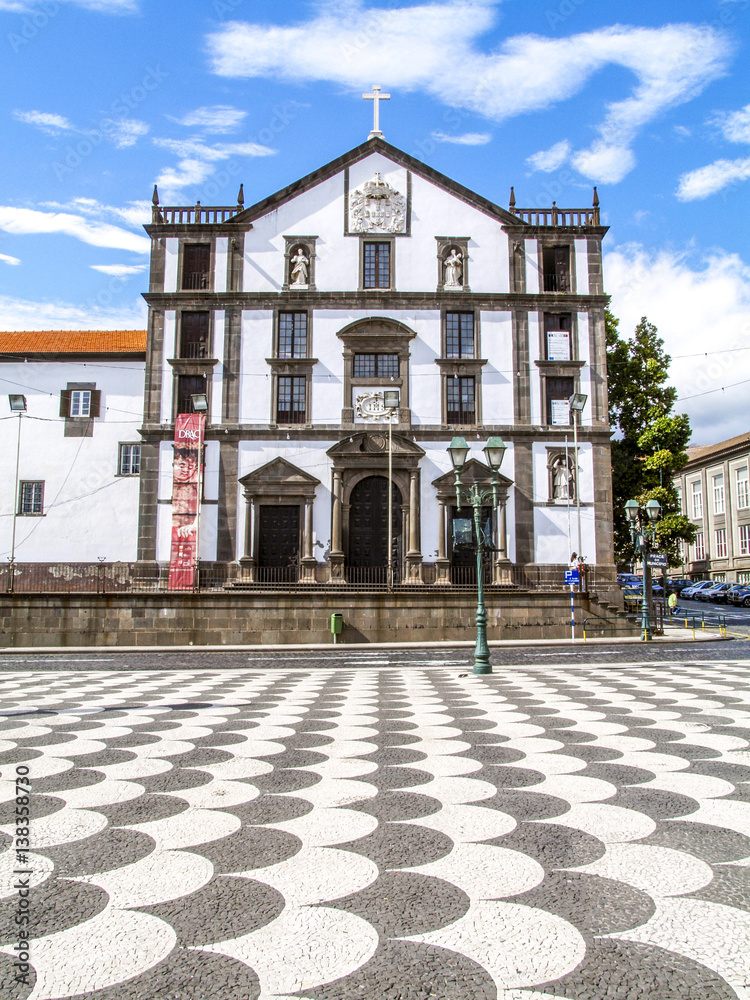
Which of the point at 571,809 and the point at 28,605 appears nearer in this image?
the point at 571,809

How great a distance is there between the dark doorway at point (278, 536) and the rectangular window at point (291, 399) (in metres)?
3.90

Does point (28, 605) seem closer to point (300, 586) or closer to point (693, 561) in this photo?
point (300, 586)

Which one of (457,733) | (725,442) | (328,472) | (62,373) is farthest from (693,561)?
(457,733)

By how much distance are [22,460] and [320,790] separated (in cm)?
3314

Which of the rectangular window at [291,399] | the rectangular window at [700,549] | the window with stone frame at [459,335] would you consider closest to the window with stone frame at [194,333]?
the rectangular window at [291,399]

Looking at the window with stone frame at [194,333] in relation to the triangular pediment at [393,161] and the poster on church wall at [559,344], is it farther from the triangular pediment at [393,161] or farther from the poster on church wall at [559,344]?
the poster on church wall at [559,344]

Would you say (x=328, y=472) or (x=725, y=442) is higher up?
(x=725, y=442)

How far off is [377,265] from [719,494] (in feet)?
175

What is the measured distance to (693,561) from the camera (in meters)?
80.0

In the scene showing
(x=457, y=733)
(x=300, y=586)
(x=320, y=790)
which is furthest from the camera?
(x=300, y=586)

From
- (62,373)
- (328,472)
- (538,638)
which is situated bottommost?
(538,638)

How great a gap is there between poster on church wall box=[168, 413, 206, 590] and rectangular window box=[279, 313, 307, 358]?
4.64 meters

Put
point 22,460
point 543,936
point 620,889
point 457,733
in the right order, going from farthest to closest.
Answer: point 22,460 → point 457,733 → point 620,889 → point 543,936

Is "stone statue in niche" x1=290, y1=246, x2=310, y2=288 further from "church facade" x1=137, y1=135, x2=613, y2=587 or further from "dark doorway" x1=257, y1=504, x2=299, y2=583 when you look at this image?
"dark doorway" x1=257, y1=504, x2=299, y2=583
